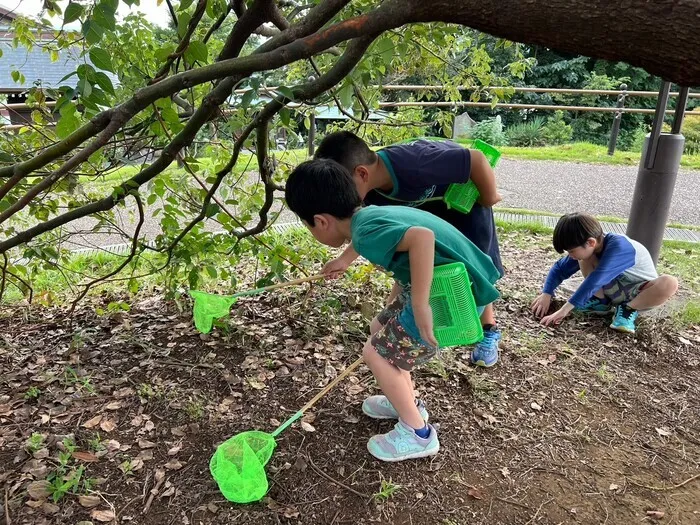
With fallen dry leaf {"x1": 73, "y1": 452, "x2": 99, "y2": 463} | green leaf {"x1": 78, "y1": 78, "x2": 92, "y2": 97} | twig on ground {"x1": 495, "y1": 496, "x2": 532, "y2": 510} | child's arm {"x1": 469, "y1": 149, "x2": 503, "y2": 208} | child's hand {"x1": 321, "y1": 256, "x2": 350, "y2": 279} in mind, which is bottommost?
twig on ground {"x1": 495, "y1": 496, "x2": 532, "y2": 510}

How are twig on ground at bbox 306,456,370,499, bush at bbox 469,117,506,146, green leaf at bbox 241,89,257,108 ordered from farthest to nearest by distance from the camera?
bush at bbox 469,117,506,146
twig on ground at bbox 306,456,370,499
green leaf at bbox 241,89,257,108

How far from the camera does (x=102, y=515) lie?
1691 millimetres

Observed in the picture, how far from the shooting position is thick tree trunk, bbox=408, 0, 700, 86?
0.93m

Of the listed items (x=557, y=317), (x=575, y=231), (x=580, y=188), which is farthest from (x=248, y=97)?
(x=580, y=188)

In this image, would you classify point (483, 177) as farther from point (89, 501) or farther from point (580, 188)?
point (580, 188)

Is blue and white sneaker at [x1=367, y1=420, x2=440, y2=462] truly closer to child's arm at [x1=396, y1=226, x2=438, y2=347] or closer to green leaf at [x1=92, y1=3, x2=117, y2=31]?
child's arm at [x1=396, y1=226, x2=438, y2=347]

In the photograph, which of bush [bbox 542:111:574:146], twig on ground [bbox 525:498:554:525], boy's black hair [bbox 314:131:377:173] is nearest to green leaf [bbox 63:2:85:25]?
boy's black hair [bbox 314:131:377:173]

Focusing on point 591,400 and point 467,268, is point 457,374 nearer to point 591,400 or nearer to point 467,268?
point 591,400

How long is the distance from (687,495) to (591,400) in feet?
1.71

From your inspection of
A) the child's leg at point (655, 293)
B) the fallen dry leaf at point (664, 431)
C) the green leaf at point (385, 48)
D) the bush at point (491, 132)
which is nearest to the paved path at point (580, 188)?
the child's leg at point (655, 293)

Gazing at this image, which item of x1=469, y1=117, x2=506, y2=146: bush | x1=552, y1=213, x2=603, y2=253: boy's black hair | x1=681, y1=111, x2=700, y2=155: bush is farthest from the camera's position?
x1=469, y1=117, x2=506, y2=146: bush

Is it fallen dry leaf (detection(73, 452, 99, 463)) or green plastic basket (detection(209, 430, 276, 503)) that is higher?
green plastic basket (detection(209, 430, 276, 503))

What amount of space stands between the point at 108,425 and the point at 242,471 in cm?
70

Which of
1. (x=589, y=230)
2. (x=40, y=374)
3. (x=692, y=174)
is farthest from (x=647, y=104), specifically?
(x=40, y=374)
